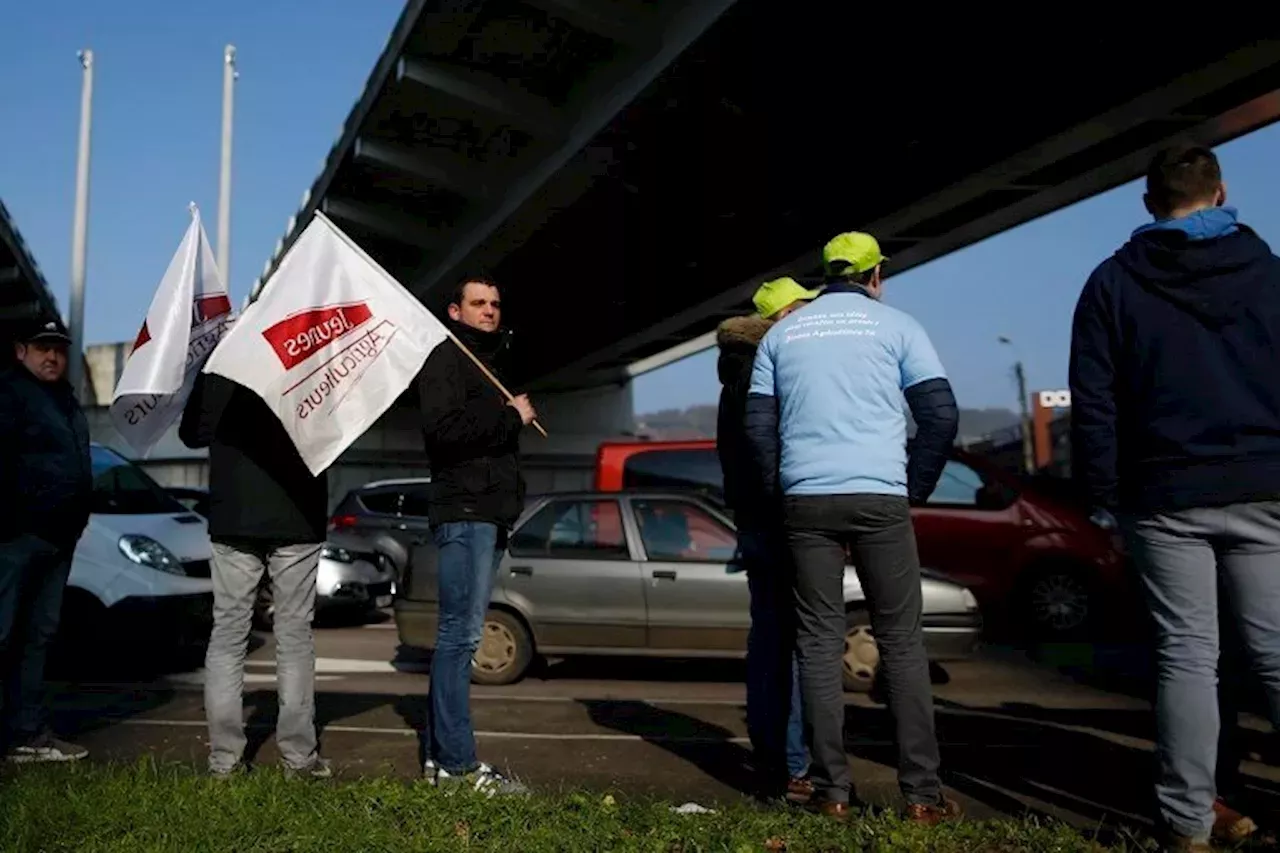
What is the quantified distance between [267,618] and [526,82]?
6.73 m

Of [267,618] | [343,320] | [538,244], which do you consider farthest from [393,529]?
[343,320]

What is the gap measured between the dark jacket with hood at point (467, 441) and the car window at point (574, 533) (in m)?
4.26

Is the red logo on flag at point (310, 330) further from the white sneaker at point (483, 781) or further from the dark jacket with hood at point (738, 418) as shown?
the white sneaker at point (483, 781)

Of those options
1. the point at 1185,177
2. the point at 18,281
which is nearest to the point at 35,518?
the point at 1185,177

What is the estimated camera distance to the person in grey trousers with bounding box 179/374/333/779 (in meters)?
4.80

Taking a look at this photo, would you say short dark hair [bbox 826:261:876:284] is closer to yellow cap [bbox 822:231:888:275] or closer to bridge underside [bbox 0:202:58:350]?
yellow cap [bbox 822:231:888:275]

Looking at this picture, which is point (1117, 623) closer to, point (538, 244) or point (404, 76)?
point (404, 76)

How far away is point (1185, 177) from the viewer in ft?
12.4

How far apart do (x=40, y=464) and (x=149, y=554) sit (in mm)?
3599

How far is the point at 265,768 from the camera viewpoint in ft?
15.2

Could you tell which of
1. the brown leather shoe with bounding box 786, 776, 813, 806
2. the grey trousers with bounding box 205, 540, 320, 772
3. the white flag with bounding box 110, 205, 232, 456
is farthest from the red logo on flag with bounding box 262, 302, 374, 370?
the brown leather shoe with bounding box 786, 776, 813, 806

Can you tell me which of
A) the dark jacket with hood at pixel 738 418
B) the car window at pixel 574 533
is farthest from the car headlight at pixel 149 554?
the dark jacket with hood at pixel 738 418

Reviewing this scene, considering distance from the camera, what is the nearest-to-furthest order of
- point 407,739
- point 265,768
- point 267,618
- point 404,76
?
point 265,768 → point 407,739 → point 267,618 → point 404,76

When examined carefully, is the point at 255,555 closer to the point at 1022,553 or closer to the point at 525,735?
the point at 525,735
